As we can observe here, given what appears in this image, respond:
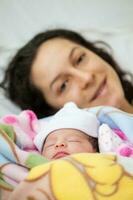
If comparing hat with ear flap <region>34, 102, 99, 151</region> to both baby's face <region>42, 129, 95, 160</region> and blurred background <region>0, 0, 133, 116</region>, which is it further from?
blurred background <region>0, 0, 133, 116</region>

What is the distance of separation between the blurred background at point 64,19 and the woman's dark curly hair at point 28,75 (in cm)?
9

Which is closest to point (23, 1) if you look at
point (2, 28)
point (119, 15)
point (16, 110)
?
point (2, 28)

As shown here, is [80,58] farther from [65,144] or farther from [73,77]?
[65,144]

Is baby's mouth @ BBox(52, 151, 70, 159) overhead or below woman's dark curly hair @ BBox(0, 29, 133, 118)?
overhead

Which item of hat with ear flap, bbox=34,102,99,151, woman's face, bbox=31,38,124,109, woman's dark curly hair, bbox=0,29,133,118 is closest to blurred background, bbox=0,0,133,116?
woman's dark curly hair, bbox=0,29,133,118

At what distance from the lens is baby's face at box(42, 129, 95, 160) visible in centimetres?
89

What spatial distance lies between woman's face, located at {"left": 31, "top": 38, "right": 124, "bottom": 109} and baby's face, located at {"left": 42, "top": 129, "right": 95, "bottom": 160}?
0.29 m

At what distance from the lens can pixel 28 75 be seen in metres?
1.41

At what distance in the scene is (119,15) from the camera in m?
1.69

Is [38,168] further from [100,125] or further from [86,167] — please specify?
[100,125]

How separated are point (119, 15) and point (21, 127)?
81 cm

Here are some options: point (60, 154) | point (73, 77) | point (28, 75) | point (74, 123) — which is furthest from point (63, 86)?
point (60, 154)

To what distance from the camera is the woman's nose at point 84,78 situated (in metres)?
1.23

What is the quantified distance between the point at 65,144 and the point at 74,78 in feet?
1.30
